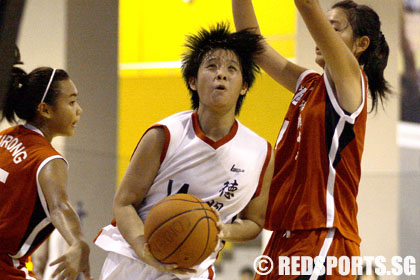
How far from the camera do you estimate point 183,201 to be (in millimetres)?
2598

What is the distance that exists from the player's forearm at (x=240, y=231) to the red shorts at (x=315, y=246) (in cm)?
21

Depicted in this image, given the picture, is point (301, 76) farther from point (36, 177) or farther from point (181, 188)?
point (36, 177)

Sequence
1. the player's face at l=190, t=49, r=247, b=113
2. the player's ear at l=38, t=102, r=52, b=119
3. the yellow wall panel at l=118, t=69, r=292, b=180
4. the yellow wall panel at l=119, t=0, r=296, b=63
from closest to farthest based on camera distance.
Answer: the player's face at l=190, t=49, r=247, b=113 → the player's ear at l=38, t=102, r=52, b=119 → the yellow wall panel at l=118, t=69, r=292, b=180 → the yellow wall panel at l=119, t=0, r=296, b=63

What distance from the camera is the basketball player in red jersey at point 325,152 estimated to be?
2.98 metres

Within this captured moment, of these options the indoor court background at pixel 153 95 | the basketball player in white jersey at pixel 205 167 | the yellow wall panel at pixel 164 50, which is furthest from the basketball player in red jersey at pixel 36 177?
the yellow wall panel at pixel 164 50

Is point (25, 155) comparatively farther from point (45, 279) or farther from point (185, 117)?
point (45, 279)

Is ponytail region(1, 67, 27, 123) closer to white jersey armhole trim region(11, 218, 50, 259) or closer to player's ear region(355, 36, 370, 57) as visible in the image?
white jersey armhole trim region(11, 218, 50, 259)

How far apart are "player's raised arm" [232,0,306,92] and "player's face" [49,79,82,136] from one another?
37.7 inches

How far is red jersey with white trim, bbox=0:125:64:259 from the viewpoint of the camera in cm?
321

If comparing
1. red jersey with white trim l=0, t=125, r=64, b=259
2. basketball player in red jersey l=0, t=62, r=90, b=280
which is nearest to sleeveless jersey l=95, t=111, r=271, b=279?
basketball player in red jersey l=0, t=62, r=90, b=280

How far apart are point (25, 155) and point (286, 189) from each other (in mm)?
1269

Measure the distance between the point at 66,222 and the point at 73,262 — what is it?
0.71ft

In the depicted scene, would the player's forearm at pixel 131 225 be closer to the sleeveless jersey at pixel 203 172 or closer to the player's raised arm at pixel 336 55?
the sleeveless jersey at pixel 203 172

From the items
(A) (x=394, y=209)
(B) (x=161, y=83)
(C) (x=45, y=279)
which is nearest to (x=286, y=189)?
(A) (x=394, y=209)
